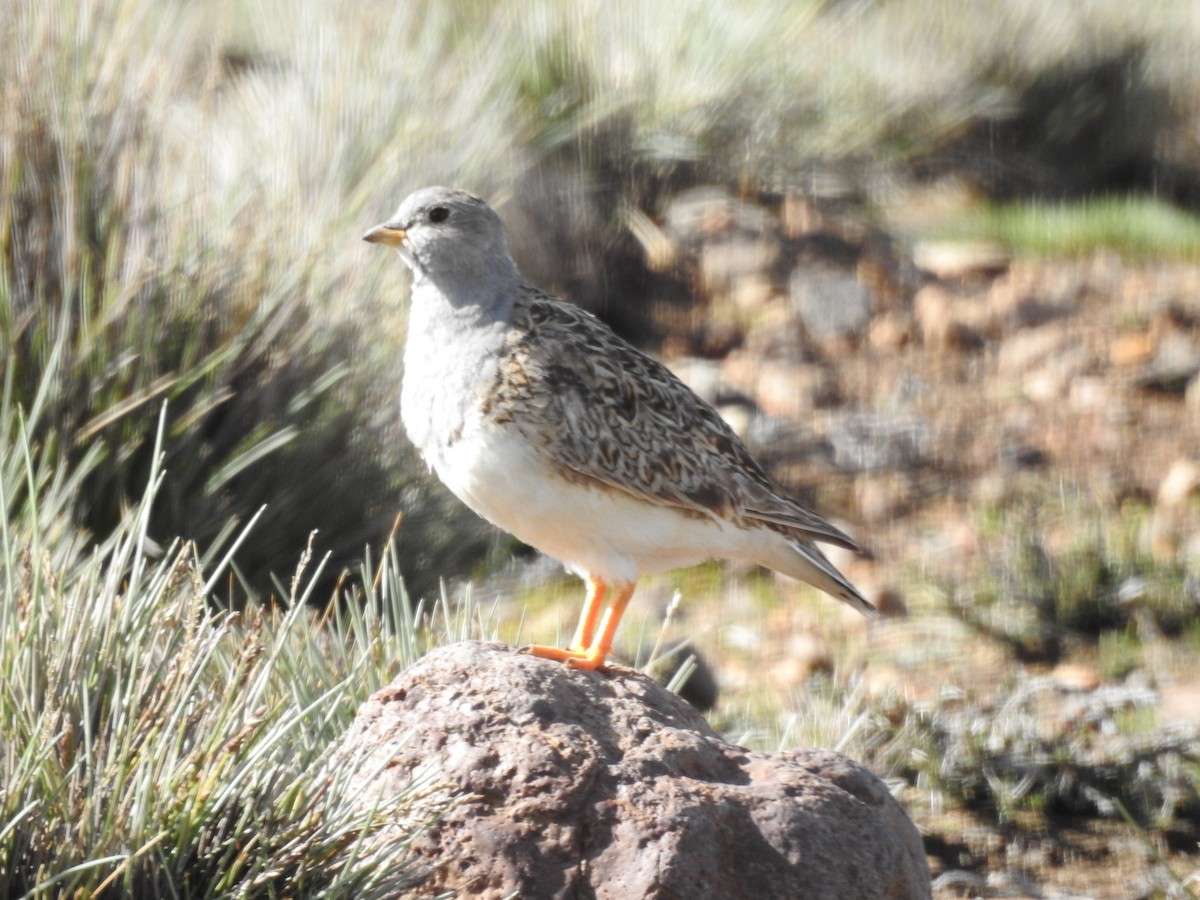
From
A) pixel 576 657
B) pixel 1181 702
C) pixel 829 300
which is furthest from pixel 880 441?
pixel 576 657

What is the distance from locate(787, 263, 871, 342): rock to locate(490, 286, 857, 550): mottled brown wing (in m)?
4.11

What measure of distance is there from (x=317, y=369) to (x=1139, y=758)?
3.20 m

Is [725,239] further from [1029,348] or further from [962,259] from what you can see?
[1029,348]

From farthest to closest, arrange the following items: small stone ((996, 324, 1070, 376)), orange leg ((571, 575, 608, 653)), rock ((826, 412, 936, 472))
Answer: small stone ((996, 324, 1070, 376))
rock ((826, 412, 936, 472))
orange leg ((571, 575, 608, 653))

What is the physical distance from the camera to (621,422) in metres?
4.91

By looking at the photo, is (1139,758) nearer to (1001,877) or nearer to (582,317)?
(1001,877)

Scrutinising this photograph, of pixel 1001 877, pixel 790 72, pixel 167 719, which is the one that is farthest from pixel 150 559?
pixel 790 72

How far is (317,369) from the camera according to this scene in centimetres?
634

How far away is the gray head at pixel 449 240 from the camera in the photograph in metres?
5.02

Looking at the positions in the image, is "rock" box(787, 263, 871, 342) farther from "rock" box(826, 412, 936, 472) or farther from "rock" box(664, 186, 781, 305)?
"rock" box(826, 412, 936, 472)

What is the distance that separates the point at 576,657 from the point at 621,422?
85 cm

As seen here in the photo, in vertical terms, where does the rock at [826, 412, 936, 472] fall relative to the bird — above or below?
below

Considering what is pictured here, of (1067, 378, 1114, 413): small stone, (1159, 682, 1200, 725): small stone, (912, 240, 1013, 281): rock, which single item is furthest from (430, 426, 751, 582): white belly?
(912, 240, 1013, 281): rock

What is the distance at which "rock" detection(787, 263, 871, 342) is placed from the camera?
9336 mm
